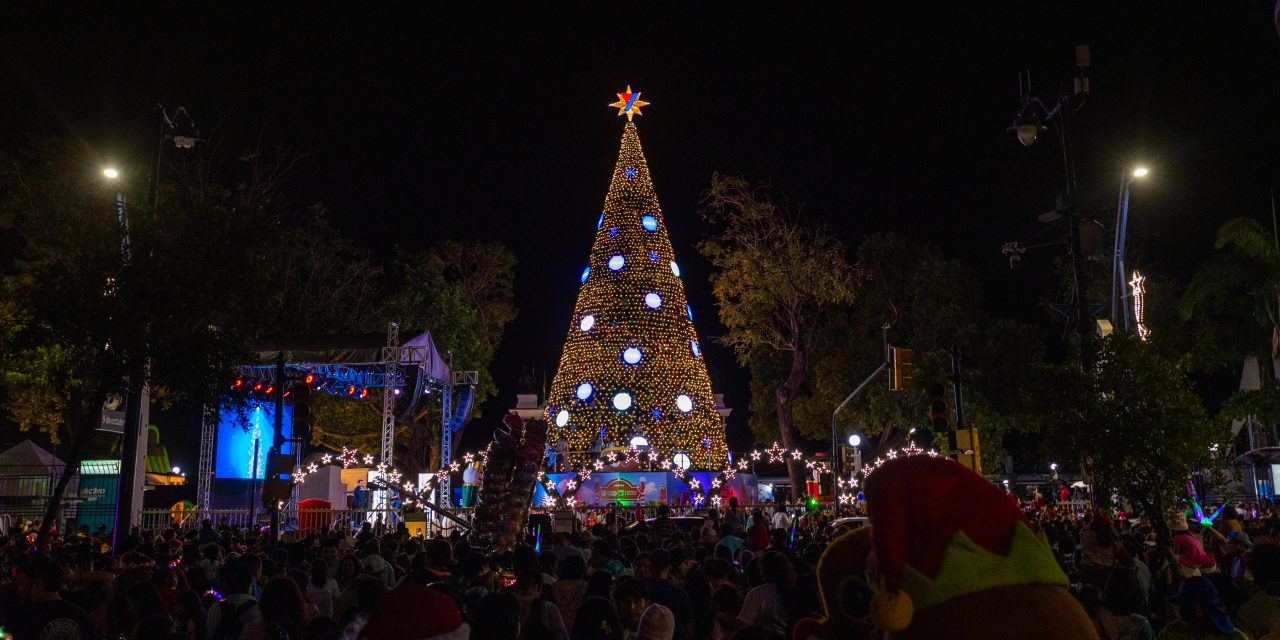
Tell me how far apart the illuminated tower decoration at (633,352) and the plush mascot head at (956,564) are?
2841 centimetres

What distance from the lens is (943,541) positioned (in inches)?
107

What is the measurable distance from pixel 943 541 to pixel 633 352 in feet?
94.9

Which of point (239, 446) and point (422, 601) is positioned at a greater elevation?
point (239, 446)

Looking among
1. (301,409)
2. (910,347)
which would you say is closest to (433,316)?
(910,347)

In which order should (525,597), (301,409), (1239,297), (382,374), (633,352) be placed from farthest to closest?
(633,352) < (1239,297) < (382,374) < (301,409) < (525,597)

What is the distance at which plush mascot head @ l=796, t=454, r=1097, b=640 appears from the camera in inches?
105

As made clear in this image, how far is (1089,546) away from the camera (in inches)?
426

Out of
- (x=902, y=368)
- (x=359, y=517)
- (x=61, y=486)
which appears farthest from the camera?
(x=359, y=517)

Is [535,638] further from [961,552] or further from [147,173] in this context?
[147,173]

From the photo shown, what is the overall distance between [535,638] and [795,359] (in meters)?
36.0

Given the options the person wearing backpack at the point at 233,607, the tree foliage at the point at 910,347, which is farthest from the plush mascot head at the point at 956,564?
the tree foliage at the point at 910,347

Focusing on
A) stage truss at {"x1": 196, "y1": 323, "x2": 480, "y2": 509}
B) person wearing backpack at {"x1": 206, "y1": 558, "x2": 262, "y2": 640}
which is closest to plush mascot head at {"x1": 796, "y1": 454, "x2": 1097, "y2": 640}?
person wearing backpack at {"x1": 206, "y1": 558, "x2": 262, "y2": 640}

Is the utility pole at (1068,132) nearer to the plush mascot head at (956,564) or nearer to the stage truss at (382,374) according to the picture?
the plush mascot head at (956,564)

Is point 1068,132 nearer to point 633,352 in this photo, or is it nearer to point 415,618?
point 415,618
